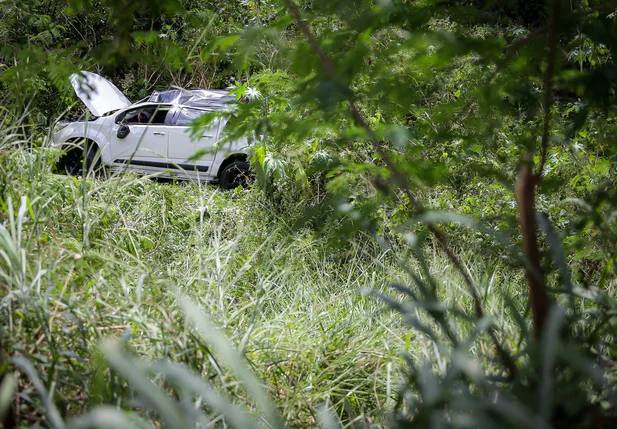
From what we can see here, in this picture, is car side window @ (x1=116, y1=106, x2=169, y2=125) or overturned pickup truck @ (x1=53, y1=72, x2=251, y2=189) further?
car side window @ (x1=116, y1=106, x2=169, y2=125)

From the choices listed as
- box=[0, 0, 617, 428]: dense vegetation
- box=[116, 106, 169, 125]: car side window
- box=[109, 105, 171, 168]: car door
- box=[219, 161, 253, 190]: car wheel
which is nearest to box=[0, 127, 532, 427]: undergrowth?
box=[0, 0, 617, 428]: dense vegetation

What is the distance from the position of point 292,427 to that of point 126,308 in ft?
2.36

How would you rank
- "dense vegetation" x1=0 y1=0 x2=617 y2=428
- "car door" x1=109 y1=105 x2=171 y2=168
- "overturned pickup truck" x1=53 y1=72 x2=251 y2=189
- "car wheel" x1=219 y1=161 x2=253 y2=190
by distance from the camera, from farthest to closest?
"car door" x1=109 y1=105 x2=171 y2=168 < "overturned pickup truck" x1=53 y1=72 x2=251 y2=189 < "car wheel" x1=219 y1=161 x2=253 y2=190 < "dense vegetation" x1=0 y1=0 x2=617 y2=428

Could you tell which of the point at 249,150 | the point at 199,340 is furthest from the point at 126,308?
the point at 249,150

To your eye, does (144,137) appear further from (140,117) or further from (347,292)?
(347,292)

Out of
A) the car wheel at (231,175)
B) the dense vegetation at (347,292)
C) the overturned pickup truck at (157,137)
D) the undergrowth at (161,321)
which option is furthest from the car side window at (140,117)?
the dense vegetation at (347,292)

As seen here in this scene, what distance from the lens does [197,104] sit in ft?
29.8

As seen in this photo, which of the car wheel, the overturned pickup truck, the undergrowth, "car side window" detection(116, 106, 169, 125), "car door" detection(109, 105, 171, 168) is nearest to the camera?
the undergrowth

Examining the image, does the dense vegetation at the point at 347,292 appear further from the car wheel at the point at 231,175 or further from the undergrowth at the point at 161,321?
the car wheel at the point at 231,175

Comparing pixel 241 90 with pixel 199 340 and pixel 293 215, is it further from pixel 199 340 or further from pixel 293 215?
pixel 199 340

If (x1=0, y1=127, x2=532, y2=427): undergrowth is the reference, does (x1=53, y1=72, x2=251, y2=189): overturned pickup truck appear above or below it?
below

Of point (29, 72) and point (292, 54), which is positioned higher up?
point (292, 54)

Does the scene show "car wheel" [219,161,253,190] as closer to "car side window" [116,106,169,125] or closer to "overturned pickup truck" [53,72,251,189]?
"overturned pickup truck" [53,72,251,189]

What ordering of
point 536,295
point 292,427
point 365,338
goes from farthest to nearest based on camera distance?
point 365,338 < point 292,427 < point 536,295
